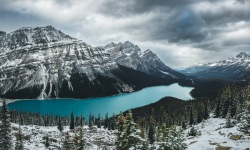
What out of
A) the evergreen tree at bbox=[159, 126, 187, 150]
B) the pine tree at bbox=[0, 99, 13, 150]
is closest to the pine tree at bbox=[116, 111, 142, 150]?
the evergreen tree at bbox=[159, 126, 187, 150]

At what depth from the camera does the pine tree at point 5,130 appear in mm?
45312

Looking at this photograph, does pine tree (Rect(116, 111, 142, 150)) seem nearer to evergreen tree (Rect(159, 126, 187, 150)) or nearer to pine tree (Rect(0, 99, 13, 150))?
evergreen tree (Rect(159, 126, 187, 150))

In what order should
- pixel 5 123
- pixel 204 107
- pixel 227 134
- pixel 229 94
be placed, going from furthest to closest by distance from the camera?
pixel 204 107 < pixel 229 94 < pixel 227 134 < pixel 5 123

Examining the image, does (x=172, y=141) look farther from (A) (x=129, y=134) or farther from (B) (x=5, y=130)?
(B) (x=5, y=130)

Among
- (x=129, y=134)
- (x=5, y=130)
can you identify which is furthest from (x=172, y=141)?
(x=5, y=130)

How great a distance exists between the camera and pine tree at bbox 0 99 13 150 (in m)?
45.3

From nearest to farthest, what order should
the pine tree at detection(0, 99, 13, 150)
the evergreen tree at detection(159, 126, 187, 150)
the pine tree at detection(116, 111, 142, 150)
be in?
1. the pine tree at detection(116, 111, 142, 150)
2. the pine tree at detection(0, 99, 13, 150)
3. the evergreen tree at detection(159, 126, 187, 150)

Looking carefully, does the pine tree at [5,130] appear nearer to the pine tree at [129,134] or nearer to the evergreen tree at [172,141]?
the pine tree at [129,134]

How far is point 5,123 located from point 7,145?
3964 millimetres

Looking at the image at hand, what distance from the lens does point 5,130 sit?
4625 centimetres

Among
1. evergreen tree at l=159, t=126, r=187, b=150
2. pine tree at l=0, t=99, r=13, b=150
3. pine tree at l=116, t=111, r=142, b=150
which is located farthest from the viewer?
evergreen tree at l=159, t=126, r=187, b=150

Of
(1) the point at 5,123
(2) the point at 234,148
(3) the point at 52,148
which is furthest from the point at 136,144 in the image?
(3) the point at 52,148

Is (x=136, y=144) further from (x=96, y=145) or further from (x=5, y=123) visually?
(x=96, y=145)

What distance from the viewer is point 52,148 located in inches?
4375
